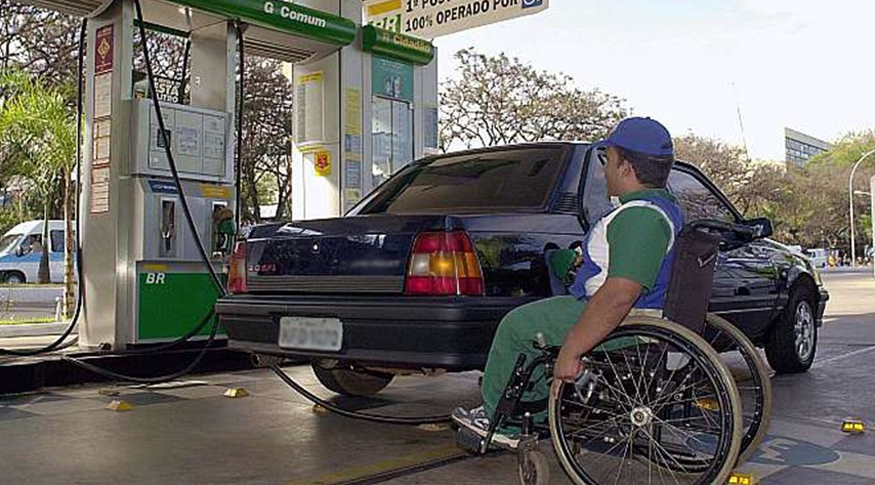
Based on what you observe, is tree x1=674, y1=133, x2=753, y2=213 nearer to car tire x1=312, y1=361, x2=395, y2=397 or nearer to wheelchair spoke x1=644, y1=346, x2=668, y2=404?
car tire x1=312, y1=361, x2=395, y2=397

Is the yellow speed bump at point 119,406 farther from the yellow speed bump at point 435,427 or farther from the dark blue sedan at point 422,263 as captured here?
the yellow speed bump at point 435,427

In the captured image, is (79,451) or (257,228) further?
(257,228)

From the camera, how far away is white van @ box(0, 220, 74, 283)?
24406 mm

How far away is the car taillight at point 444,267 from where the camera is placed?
12.4 ft

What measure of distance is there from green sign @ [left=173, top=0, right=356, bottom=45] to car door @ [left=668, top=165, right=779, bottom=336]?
151 inches

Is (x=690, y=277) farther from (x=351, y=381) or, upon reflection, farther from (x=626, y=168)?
(x=351, y=381)

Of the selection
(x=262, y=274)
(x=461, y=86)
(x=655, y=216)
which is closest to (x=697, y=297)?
(x=655, y=216)

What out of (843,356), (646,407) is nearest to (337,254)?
(646,407)

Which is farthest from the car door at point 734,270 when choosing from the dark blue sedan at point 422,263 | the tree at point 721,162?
the tree at point 721,162

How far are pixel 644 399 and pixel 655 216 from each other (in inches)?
24.6

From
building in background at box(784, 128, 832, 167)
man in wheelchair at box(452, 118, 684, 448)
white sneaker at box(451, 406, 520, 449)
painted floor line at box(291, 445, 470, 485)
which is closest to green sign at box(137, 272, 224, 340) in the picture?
painted floor line at box(291, 445, 470, 485)

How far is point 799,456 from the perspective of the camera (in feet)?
13.4

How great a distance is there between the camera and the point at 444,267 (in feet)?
12.5

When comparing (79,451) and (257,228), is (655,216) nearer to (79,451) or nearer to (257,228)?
(257,228)
